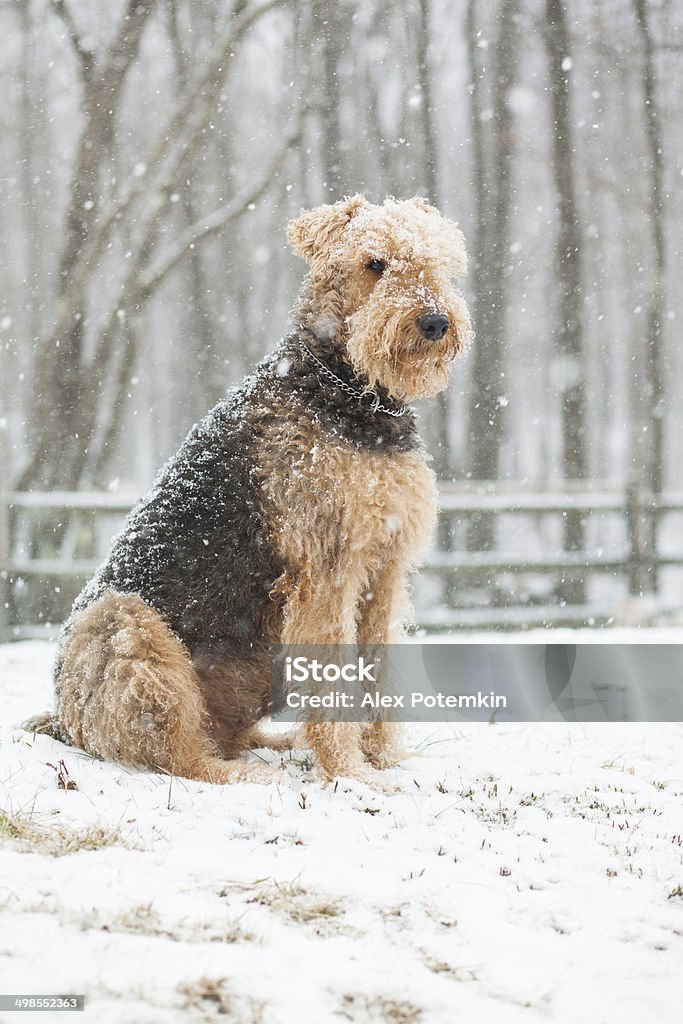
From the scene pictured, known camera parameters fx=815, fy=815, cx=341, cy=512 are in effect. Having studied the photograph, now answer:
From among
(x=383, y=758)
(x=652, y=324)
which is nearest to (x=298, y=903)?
(x=383, y=758)

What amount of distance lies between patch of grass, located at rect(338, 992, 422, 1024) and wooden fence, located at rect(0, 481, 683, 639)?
5941mm

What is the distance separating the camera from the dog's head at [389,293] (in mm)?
3242

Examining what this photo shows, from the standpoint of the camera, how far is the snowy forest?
29.9 feet

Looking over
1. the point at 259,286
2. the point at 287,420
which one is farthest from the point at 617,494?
the point at 287,420

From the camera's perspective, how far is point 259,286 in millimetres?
12336

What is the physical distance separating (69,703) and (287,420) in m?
1.48

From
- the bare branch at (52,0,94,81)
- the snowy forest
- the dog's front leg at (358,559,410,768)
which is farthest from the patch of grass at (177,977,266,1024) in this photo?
the bare branch at (52,0,94,81)

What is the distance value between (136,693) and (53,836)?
26.8 inches

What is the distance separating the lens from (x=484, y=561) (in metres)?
8.59

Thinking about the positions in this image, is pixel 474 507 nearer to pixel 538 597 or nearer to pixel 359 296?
pixel 538 597

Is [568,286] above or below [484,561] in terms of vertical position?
above

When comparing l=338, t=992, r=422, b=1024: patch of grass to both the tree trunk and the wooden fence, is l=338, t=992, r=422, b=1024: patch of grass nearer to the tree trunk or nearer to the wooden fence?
the wooden fence

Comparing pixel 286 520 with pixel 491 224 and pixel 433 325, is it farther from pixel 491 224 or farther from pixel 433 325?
pixel 491 224

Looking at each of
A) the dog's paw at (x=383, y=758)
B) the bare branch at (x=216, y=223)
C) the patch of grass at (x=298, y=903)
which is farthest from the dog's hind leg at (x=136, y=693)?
the bare branch at (x=216, y=223)
